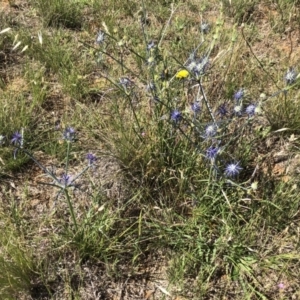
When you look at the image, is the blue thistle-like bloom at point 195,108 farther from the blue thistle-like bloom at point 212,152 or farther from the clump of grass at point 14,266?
the clump of grass at point 14,266

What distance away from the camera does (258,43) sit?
299cm

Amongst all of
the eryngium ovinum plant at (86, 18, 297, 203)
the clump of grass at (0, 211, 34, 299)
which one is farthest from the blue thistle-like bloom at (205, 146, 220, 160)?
the clump of grass at (0, 211, 34, 299)

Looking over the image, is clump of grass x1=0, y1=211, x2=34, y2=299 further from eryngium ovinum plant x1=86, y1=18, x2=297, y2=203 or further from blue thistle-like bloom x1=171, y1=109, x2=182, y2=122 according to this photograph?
blue thistle-like bloom x1=171, y1=109, x2=182, y2=122

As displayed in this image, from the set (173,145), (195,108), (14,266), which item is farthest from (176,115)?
(14,266)

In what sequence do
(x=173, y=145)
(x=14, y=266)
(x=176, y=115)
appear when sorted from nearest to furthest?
(x=14, y=266)
(x=176, y=115)
(x=173, y=145)

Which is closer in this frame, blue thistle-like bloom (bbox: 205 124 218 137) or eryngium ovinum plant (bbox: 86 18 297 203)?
blue thistle-like bloom (bbox: 205 124 218 137)

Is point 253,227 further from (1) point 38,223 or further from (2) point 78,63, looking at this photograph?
(2) point 78,63

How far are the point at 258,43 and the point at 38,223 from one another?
178 cm

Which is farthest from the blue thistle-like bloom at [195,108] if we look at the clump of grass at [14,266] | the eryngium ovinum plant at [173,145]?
the clump of grass at [14,266]

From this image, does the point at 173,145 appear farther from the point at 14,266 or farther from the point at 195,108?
the point at 14,266

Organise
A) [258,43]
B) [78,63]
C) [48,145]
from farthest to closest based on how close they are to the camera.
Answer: [258,43]
[78,63]
[48,145]

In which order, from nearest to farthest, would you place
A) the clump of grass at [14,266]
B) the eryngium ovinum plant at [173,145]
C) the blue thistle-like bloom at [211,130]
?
1. the clump of grass at [14,266]
2. the blue thistle-like bloom at [211,130]
3. the eryngium ovinum plant at [173,145]

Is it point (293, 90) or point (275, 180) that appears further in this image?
point (293, 90)

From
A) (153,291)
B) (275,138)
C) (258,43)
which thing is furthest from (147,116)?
(258,43)
